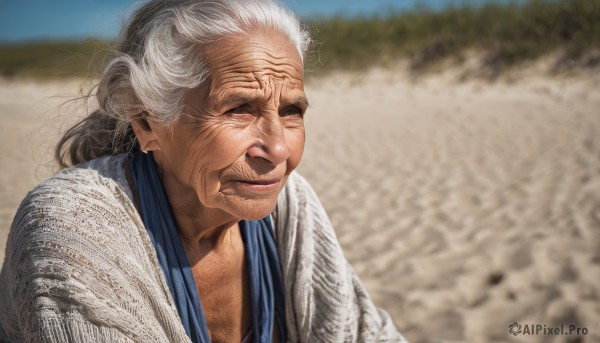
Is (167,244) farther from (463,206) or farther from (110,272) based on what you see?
(463,206)

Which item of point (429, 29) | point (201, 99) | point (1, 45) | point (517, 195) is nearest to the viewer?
point (201, 99)

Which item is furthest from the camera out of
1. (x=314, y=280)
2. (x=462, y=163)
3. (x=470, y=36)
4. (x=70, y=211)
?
(x=470, y=36)

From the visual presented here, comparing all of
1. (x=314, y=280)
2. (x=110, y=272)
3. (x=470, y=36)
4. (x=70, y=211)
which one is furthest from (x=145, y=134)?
(x=470, y=36)

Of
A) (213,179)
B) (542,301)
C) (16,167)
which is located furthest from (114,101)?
(16,167)

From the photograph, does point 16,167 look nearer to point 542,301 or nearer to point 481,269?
point 481,269

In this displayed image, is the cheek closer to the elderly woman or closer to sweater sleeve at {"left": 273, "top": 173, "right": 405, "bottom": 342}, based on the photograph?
the elderly woman

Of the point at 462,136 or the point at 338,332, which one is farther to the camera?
the point at 462,136

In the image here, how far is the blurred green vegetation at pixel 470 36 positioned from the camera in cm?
1299

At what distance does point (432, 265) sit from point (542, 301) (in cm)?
78

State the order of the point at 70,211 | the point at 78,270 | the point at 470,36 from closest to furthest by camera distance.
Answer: the point at 78,270, the point at 70,211, the point at 470,36

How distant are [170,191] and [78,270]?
44 centimetres

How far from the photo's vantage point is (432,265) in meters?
3.57

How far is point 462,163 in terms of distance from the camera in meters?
6.75

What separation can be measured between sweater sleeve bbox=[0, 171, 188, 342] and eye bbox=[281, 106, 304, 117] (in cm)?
57
